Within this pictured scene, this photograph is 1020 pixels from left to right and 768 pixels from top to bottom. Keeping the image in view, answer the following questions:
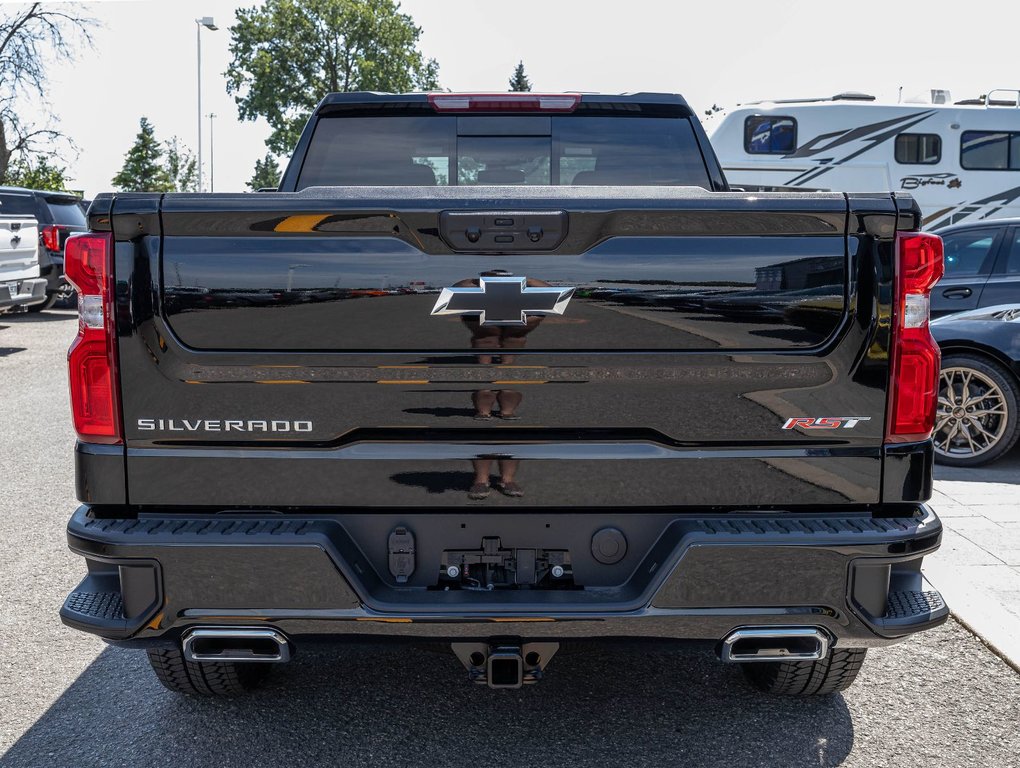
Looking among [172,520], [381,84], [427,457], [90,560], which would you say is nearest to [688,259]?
[427,457]

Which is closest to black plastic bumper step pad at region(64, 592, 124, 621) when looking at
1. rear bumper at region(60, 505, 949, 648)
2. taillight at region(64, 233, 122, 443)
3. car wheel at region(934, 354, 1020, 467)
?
rear bumper at region(60, 505, 949, 648)

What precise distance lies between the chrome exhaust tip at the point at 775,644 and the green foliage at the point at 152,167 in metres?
71.0

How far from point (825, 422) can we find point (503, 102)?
6.89 feet

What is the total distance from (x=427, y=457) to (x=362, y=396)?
0.24 m

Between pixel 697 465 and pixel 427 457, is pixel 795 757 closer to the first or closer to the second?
pixel 697 465

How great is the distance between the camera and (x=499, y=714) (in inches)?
137

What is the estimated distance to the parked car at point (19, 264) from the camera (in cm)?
1308

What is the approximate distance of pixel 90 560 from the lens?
281 centimetres

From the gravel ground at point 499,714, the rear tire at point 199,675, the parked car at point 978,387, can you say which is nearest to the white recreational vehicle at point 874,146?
the parked car at point 978,387

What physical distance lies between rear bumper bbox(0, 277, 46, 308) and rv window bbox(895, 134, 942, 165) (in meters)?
13.8

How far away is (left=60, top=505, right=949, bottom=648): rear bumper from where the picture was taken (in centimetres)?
266

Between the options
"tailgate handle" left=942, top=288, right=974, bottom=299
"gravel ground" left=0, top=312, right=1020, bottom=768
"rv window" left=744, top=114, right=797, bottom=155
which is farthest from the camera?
"rv window" left=744, top=114, right=797, bottom=155

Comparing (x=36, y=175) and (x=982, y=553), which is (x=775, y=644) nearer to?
(x=982, y=553)

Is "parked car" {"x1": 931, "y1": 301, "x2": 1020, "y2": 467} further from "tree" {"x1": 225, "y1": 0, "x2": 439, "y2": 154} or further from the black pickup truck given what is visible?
"tree" {"x1": 225, "y1": 0, "x2": 439, "y2": 154}
